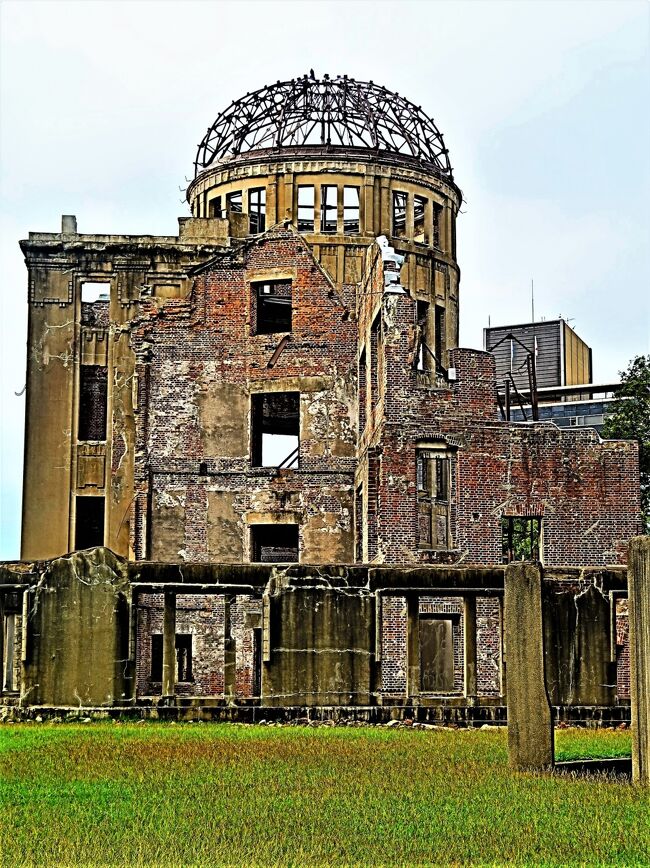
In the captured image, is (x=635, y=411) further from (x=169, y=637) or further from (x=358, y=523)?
(x=169, y=637)

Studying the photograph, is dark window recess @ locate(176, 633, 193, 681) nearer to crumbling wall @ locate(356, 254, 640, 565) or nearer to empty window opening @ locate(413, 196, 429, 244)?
crumbling wall @ locate(356, 254, 640, 565)

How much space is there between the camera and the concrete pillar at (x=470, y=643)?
2156cm

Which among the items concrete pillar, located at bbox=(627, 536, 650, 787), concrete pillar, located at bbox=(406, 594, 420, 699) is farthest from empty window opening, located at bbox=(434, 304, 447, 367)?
concrete pillar, located at bbox=(627, 536, 650, 787)

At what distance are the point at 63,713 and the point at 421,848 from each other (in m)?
11.6

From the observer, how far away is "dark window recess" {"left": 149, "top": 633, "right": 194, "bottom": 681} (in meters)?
30.3

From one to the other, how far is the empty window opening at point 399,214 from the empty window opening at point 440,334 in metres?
2.29

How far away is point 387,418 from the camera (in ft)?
88.4

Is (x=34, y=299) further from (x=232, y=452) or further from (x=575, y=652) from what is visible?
(x=575, y=652)

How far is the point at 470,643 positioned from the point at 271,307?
1474cm

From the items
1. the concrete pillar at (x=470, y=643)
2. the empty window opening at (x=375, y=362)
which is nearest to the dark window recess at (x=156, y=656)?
the empty window opening at (x=375, y=362)

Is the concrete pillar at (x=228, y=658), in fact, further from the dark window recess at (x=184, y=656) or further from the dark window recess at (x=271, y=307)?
the dark window recess at (x=271, y=307)

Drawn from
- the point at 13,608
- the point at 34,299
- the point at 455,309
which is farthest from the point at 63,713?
the point at 455,309

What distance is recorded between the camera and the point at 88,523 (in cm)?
3472

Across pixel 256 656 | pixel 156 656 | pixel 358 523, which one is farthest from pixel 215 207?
pixel 256 656
